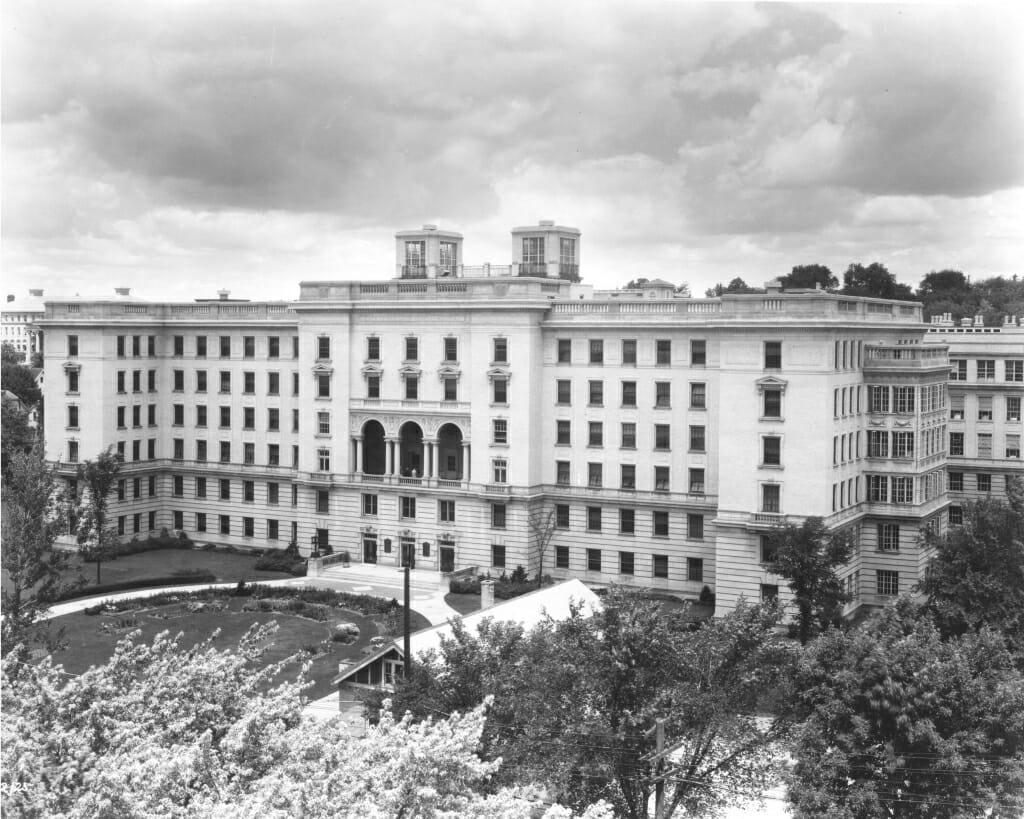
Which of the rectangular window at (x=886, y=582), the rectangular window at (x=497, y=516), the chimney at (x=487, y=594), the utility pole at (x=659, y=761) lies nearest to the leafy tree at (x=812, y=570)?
the rectangular window at (x=886, y=582)

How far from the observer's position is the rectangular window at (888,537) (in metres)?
64.4

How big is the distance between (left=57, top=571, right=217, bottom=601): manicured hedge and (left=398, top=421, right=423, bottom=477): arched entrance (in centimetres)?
1293

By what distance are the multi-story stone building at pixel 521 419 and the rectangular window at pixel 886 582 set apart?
5.3 inches

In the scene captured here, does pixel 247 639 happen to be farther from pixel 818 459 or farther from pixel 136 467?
pixel 136 467

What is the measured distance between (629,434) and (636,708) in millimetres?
38329

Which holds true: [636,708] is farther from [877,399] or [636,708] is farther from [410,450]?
[410,450]

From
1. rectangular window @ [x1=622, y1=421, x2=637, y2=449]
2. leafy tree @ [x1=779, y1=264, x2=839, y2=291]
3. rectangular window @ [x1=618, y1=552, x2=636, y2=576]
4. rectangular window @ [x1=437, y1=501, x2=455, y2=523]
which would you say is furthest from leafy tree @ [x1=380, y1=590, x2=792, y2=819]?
leafy tree @ [x1=779, y1=264, x2=839, y2=291]

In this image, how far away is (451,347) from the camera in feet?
238

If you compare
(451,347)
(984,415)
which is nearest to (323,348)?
(451,347)

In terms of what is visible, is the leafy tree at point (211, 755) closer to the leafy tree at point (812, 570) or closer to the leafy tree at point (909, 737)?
the leafy tree at point (909, 737)

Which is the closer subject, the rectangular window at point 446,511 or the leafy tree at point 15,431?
the rectangular window at point 446,511

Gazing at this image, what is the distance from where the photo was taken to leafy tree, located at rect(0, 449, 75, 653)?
4537 centimetres

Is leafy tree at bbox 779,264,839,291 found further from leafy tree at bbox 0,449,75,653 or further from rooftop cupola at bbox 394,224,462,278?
leafy tree at bbox 0,449,75,653

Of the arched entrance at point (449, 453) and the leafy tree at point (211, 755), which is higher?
the arched entrance at point (449, 453)
